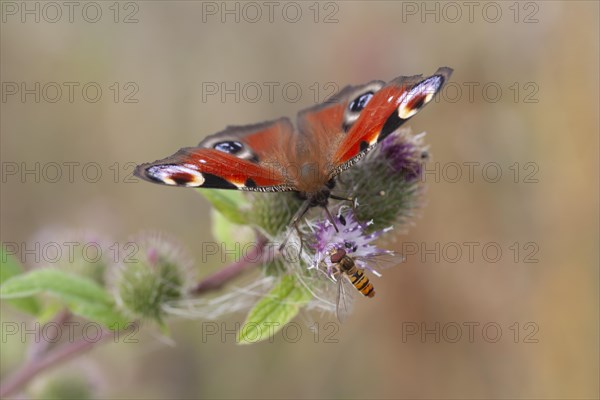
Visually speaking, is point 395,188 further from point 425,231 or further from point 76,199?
point 76,199

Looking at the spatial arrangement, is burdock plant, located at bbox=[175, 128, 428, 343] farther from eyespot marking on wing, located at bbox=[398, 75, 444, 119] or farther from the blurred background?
the blurred background

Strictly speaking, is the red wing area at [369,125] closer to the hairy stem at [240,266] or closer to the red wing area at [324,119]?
the red wing area at [324,119]

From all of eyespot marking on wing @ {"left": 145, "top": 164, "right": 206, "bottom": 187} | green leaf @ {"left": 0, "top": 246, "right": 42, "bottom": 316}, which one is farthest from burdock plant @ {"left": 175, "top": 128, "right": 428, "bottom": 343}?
green leaf @ {"left": 0, "top": 246, "right": 42, "bottom": 316}

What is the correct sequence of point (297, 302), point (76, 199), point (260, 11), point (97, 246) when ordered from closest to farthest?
point (297, 302) < point (97, 246) < point (76, 199) < point (260, 11)

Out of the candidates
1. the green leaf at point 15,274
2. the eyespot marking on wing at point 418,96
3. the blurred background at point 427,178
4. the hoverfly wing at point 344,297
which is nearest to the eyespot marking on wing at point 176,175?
the hoverfly wing at point 344,297

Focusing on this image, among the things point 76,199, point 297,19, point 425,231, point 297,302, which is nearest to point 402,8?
point 297,19
